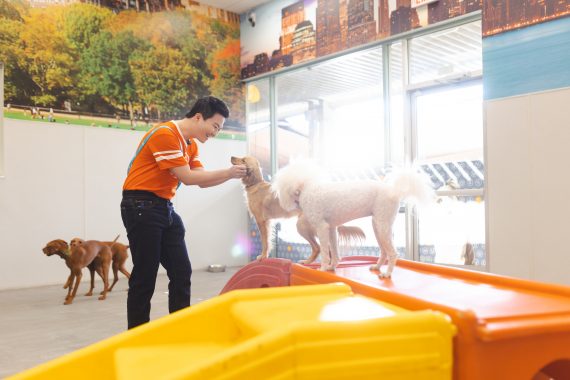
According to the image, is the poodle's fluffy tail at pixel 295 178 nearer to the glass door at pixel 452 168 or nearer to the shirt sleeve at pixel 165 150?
the shirt sleeve at pixel 165 150

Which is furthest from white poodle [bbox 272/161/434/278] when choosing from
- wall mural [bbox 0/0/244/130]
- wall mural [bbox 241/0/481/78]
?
wall mural [bbox 0/0/244/130]

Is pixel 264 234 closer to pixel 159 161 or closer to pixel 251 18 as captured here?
pixel 159 161

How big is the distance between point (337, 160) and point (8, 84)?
11.9 ft

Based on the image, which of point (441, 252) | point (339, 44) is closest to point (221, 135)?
point (339, 44)

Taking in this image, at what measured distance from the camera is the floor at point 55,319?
2.69 meters

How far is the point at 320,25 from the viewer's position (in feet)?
18.5

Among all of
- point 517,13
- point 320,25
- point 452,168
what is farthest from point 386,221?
point 320,25

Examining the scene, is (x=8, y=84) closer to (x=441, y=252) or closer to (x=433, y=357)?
(x=441, y=252)

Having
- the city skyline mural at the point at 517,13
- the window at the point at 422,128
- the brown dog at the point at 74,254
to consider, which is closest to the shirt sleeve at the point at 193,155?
the window at the point at 422,128

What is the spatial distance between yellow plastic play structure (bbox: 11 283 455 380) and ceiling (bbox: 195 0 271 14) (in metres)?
5.58

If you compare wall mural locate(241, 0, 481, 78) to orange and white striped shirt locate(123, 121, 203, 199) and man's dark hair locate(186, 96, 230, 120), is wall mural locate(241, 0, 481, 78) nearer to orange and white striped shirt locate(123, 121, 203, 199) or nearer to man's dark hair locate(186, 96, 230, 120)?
man's dark hair locate(186, 96, 230, 120)

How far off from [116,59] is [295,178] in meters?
4.34

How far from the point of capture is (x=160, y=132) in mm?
2129

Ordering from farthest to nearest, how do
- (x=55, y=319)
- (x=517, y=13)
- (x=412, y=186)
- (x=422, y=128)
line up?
(x=422, y=128) → (x=517, y=13) → (x=55, y=319) → (x=412, y=186)
